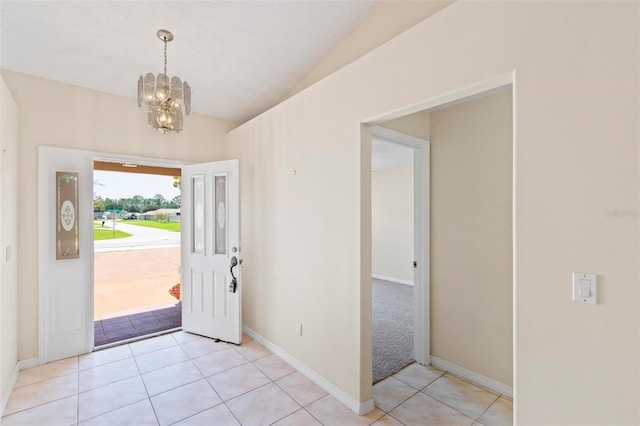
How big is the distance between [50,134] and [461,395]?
4.66 meters

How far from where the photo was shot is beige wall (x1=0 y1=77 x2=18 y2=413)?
90.6 inches

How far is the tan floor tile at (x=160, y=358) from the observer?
2926 millimetres

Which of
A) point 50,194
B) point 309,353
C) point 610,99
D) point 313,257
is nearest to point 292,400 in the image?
point 309,353

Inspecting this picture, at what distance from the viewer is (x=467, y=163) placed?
2.79m

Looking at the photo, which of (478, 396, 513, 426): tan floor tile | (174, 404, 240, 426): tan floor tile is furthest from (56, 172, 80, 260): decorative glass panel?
(478, 396, 513, 426): tan floor tile

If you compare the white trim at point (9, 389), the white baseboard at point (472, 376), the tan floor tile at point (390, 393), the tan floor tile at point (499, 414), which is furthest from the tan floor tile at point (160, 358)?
the tan floor tile at point (499, 414)

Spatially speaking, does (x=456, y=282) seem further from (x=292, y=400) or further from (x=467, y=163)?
(x=292, y=400)

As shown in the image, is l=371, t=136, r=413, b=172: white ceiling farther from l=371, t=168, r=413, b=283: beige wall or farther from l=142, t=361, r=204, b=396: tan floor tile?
l=142, t=361, r=204, b=396: tan floor tile

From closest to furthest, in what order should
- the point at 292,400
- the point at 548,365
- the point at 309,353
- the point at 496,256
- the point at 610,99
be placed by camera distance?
the point at 610,99 < the point at 548,365 < the point at 292,400 < the point at 496,256 < the point at 309,353

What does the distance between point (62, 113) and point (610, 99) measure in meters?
4.37

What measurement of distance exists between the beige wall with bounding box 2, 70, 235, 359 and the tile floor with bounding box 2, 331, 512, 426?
0.78 m

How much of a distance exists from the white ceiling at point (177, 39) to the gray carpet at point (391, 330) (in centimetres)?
331

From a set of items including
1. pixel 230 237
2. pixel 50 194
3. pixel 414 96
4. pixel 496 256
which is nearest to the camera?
pixel 414 96

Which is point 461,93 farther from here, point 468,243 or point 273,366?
point 273,366
